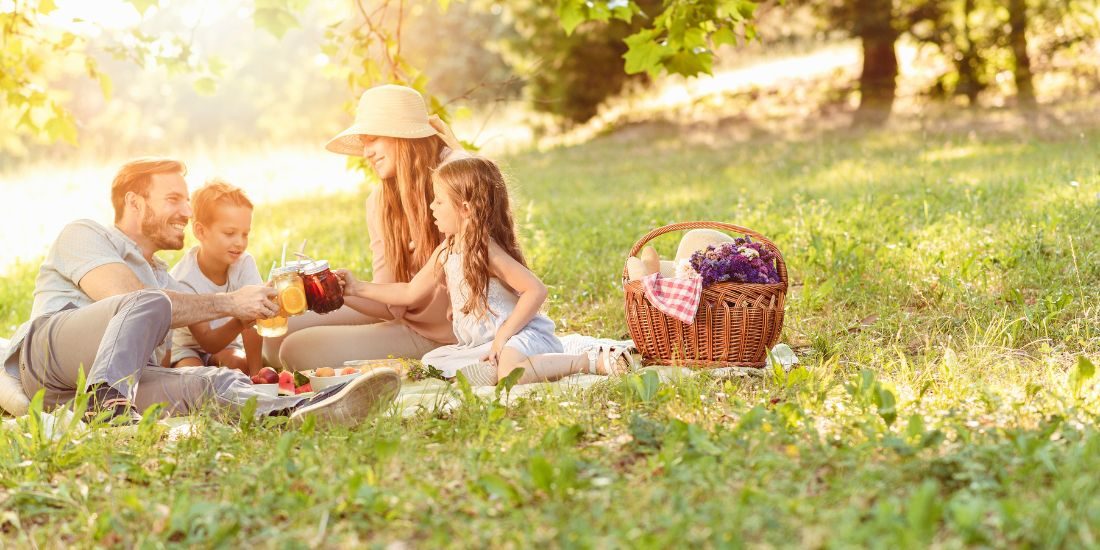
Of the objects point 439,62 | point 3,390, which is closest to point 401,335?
point 3,390

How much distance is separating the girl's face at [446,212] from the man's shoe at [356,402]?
1189mm

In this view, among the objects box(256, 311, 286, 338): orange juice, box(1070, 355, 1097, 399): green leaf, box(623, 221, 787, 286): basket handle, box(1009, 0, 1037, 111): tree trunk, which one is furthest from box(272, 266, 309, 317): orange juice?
box(1009, 0, 1037, 111): tree trunk

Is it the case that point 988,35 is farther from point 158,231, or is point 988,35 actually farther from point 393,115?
point 158,231

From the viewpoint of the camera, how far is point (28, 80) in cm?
662

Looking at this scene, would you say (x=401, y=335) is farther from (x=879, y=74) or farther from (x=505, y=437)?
(x=879, y=74)

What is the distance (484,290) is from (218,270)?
4.57 feet

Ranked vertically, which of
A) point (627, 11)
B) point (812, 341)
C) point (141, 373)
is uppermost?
point (627, 11)

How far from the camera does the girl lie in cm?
482

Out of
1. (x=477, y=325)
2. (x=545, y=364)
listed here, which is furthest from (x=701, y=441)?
(x=477, y=325)

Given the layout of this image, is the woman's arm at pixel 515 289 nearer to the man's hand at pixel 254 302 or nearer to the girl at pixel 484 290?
the girl at pixel 484 290

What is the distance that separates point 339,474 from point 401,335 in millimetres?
2388

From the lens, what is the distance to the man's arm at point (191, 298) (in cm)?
455

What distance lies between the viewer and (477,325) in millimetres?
5137

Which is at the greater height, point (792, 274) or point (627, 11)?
point (627, 11)
